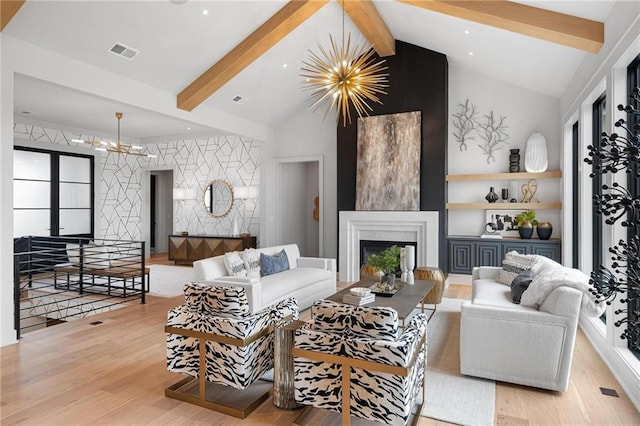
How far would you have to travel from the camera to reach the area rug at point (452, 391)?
8.26 ft

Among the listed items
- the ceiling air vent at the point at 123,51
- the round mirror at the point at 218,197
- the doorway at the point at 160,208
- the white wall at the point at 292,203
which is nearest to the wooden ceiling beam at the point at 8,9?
the ceiling air vent at the point at 123,51

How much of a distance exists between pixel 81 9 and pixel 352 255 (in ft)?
17.2

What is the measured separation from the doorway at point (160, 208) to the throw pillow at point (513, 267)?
32.0ft

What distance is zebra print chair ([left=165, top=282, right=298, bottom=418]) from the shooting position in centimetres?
258

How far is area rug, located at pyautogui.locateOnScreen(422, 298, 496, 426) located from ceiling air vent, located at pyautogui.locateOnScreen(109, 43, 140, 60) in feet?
15.3

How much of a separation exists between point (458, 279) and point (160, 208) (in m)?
8.74

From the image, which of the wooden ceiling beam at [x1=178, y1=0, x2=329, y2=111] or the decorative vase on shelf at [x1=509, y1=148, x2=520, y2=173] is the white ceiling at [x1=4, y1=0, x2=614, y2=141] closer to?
the wooden ceiling beam at [x1=178, y1=0, x2=329, y2=111]

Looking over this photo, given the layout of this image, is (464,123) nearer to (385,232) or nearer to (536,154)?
(536,154)

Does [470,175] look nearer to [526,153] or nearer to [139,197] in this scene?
[526,153]

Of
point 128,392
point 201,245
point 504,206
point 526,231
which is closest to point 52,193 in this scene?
point 201,245

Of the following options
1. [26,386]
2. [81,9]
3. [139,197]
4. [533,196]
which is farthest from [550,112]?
[139,197]

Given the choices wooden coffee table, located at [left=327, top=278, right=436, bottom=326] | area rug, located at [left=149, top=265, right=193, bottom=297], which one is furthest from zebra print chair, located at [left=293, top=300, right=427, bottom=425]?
area rug, located at [left=149, top=265, right=193, bottom=297]

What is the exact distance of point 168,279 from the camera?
23.8 ft

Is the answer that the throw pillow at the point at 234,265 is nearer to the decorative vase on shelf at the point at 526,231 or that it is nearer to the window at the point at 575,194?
the decorative vase on shelf at the point at 526,231
